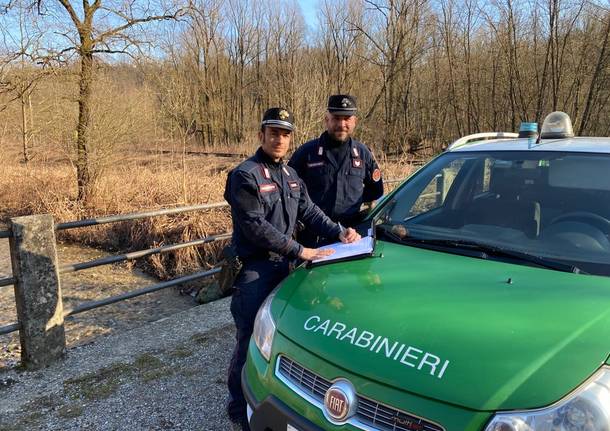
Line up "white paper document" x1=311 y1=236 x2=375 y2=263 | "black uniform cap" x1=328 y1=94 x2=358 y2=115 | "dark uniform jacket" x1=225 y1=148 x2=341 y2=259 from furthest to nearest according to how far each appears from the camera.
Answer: "black uniform cap" x1=328 y1=94 x2=358 y2=115 → "dark uniform jacket" x1=225 y1=148 x2=341 y2=259 → "white paper document" x1=311 y1=236 x2=375 y2=263

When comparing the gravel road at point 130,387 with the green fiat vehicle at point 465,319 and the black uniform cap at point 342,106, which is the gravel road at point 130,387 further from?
the black uniform cap at point 342,106

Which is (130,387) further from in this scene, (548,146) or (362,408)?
(548,146)

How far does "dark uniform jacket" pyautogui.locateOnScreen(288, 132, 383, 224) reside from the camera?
13.2ft

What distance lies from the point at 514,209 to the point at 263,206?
1.48 m

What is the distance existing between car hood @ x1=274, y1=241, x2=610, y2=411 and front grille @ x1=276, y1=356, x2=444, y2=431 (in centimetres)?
9

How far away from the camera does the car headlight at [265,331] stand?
2.21m

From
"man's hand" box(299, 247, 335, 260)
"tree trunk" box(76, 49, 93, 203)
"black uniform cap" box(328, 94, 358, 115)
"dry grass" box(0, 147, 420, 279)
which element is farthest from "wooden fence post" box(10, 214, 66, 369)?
"tree trunk" box(76, 49, 93, 203)

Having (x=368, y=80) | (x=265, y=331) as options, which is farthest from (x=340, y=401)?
(x=368, y=80)

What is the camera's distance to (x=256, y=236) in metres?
2.81

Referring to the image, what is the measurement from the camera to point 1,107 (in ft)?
46.6

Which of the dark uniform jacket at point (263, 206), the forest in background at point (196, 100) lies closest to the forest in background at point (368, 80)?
the forest in background at point (196, 100)

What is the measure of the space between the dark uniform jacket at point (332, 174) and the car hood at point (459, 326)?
157cm

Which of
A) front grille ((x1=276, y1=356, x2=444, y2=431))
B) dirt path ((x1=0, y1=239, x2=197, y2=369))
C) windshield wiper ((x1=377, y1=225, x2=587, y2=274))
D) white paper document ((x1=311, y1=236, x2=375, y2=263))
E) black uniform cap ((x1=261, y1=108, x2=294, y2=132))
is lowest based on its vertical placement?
dirt path ((x1=0, y1=239, x2=197, y2=369))

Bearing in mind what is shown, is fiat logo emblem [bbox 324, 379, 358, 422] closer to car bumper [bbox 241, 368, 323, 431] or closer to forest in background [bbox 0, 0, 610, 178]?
car bumper [bbox 241, 368, 323, 431]
